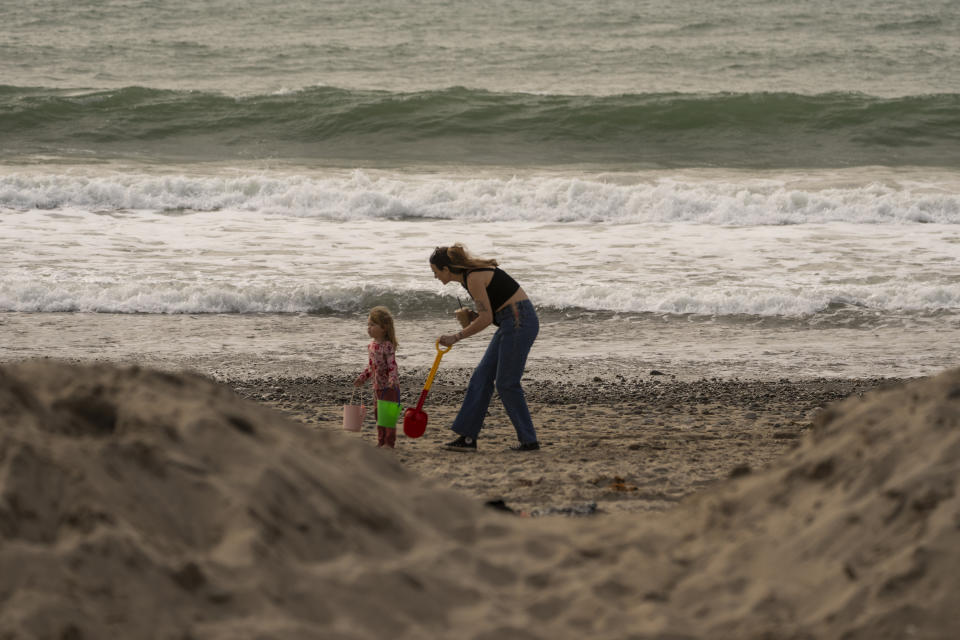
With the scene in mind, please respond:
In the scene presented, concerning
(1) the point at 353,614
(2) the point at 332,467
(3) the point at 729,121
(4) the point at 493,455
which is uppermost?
(3) the point at 729,121

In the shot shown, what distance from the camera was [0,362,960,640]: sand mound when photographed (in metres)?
3.26

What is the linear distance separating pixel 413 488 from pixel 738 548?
123 centimetres

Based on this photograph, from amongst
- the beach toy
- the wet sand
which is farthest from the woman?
the beach toy

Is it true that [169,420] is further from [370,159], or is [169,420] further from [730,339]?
[370,159]

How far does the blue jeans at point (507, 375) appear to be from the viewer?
7098mm

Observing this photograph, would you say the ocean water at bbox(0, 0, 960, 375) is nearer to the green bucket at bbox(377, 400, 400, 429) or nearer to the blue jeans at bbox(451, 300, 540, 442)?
the blue jeans at bbox(451, 300, 540, 442)

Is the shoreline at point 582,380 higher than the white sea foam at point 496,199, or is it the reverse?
the white sea foam at point 496,199

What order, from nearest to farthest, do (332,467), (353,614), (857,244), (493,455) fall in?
(353,614)
(332,467)
(493,455)
(857,244)

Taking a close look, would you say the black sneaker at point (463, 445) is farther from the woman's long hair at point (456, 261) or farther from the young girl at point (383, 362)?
the woman's long hair at point (456, 261)

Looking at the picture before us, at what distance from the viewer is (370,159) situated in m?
21.1

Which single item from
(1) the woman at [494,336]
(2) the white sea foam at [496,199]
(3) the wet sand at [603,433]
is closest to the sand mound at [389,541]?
(3) the wet sand at [603,433]

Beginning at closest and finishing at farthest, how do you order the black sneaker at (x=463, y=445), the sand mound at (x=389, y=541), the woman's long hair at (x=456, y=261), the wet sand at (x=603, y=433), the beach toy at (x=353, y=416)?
the sand mound at (x=389, y=541) → the wet sand at (x=603, y=433) → the woman's long hair at (x=456, y=261) → the black sneaker at (x=463, y=445) → the beach toy at (x=353, y=416)

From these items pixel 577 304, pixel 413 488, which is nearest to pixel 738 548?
pixel 413 488

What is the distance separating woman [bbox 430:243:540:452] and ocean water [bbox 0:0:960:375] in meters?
3.09
